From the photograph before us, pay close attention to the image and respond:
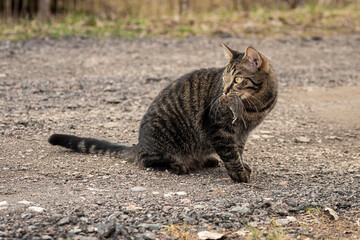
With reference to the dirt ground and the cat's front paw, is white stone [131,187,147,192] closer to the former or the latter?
the dirt ground

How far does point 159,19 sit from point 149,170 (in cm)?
745

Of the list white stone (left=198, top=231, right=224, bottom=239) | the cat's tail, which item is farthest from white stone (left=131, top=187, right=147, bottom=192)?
white stone (left=198, top=231, right=224, bottom=239)

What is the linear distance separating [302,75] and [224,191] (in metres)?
4.77

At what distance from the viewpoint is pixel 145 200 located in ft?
11.6

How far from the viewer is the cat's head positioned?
4055 millimetres

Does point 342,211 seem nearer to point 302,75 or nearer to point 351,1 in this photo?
point 302,75

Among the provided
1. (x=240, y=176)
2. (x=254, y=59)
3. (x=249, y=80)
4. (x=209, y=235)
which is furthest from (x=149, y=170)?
(x=209, y=235)

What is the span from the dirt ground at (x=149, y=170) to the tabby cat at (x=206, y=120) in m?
0.14

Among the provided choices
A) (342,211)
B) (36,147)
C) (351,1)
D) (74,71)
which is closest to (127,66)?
(74,71)

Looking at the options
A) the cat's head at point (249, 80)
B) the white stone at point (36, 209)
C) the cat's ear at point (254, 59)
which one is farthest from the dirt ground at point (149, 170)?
the cat's ear at point (254, 59)

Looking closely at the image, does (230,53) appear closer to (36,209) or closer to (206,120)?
(206,120)

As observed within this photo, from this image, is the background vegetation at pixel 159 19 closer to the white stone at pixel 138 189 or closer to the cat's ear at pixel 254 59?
the cat's ear at pixel 254 59

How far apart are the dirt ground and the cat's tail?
0.08 metres

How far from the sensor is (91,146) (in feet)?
15.4
